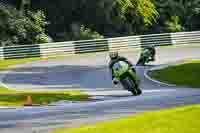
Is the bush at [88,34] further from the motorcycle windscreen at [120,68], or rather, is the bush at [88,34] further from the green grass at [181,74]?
the motorcycle windscreen at [120,68]

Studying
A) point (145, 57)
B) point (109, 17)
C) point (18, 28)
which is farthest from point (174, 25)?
point (145, 57)

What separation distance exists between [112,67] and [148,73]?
7906 mm

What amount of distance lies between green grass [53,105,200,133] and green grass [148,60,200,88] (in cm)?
1418

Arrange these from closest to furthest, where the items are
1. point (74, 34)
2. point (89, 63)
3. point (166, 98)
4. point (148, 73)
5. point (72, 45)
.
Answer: point (166, 98), point (148, 73), point (89, 63), point (72, 45), point (74, 34)

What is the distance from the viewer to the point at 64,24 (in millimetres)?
51406

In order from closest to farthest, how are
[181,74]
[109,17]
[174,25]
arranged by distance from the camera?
[181,74] → [109,17] → [174,25]

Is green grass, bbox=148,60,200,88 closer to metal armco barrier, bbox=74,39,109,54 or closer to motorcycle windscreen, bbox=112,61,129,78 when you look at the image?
motorcycle windscreen, bbox=112,61,129,78

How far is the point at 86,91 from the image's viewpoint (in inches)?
909

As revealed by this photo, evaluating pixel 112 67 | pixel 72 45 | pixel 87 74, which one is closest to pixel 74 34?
pixel 72 45

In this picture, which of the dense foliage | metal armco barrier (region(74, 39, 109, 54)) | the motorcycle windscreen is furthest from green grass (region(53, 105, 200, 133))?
the dense foliage

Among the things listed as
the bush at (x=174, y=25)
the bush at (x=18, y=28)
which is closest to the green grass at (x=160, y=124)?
the bush at (x=18, y=28)

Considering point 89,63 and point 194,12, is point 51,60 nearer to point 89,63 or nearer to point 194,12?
point 89,63

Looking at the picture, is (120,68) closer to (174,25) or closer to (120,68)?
(120,68)

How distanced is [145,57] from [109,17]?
18787 mm
